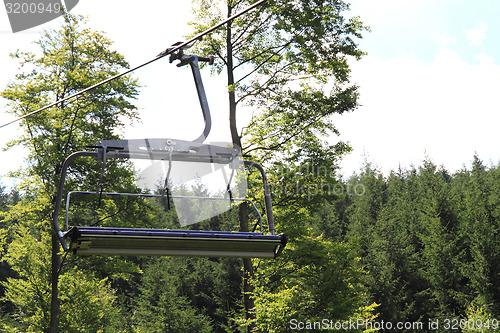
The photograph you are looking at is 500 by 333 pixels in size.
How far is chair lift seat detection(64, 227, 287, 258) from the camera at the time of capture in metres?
4.27

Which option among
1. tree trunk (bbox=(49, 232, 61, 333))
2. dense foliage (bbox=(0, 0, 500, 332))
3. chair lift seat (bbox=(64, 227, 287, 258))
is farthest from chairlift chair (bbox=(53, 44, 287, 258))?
tree trunk (bbox=(49, 232, 61, 333))

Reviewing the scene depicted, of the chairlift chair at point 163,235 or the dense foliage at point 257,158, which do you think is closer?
the chairlift chair at point 163,235

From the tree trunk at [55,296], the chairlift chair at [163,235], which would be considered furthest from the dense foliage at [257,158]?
the chairlift chair at [163,235]

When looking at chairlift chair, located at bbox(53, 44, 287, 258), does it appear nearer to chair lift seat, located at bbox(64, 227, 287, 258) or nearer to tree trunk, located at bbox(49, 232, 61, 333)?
chair lift seat, located at bbox(64, 227, 287, 258)

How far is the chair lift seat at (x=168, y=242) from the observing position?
168 inches

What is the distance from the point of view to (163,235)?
14.6ft

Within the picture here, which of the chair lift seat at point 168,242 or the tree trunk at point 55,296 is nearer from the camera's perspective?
the chair lift seat at point 168,242

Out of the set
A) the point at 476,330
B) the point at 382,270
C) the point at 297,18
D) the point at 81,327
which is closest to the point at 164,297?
the point at 81,327

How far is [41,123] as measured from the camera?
50.3 ft

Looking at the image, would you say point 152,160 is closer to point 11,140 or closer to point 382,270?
point 11,140

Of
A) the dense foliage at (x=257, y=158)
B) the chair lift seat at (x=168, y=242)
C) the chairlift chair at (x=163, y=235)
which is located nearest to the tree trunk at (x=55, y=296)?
the dense foliage at (x=257, y=158)

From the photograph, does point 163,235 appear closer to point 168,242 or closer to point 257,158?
point 168,242

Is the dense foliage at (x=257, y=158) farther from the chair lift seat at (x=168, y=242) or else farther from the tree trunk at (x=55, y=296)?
the chair lift seat at (x=168, y=242)

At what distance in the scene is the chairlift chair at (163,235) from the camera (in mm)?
4320
